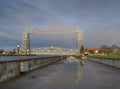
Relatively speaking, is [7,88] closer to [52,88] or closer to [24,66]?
[52,88]

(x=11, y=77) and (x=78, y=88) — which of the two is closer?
(x=78, y=88)

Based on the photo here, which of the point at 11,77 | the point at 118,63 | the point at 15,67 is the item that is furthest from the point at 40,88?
the point at 118,63

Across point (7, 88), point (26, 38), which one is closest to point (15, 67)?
point (7, 88)

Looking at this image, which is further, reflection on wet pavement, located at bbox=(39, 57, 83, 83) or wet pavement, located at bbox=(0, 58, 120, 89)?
reflection on wet pavement, located at bbox=(39, 57, 83, 83)

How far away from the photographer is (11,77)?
16.0 m

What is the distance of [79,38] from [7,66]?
120813 millimetres

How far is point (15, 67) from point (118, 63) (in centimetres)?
1564

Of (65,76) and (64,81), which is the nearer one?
(64,81)

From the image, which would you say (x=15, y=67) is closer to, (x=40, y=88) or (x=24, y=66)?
(x=24, y=66)

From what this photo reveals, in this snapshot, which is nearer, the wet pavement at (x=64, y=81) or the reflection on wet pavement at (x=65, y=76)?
the wet pavement at (x=64, y=81)

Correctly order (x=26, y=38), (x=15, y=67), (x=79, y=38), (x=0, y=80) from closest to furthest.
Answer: (x=0, y=80)
(x=15, y=67)
(x=79, y=38)
(x=26, y=38)

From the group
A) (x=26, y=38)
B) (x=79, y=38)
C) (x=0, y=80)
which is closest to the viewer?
(x=0, y=80)

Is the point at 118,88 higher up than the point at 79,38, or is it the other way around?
the point at 79,38

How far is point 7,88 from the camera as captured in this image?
37.9 feet
